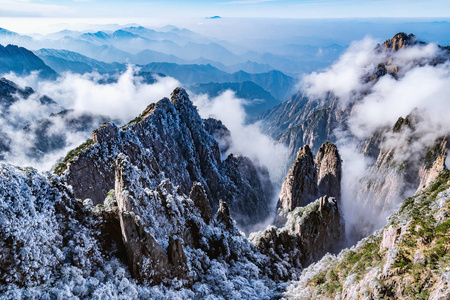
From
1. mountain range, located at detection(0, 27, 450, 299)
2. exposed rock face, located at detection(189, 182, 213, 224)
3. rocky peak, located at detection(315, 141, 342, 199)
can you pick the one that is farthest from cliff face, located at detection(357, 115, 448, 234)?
exposed rock face, located at detection(189, 182, 213, 224)

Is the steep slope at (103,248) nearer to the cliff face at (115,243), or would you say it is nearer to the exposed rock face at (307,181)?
the cliff face at (115,243)

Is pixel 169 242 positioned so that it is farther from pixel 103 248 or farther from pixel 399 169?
pixel 399 169

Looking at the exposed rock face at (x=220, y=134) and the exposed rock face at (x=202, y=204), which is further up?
the exposed rock face at (x=220, y=134)

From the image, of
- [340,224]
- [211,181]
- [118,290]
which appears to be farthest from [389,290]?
[211,181]

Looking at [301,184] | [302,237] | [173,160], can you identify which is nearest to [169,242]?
[302,237]

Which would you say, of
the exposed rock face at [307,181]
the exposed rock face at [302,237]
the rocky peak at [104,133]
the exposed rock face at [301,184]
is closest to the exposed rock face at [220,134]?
the exposed rock face at [307,181]

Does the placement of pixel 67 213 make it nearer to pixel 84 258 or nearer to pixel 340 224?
pixel 84 258

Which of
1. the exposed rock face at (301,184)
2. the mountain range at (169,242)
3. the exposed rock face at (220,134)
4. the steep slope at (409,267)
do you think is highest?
the exposed rock face at (220,134)
